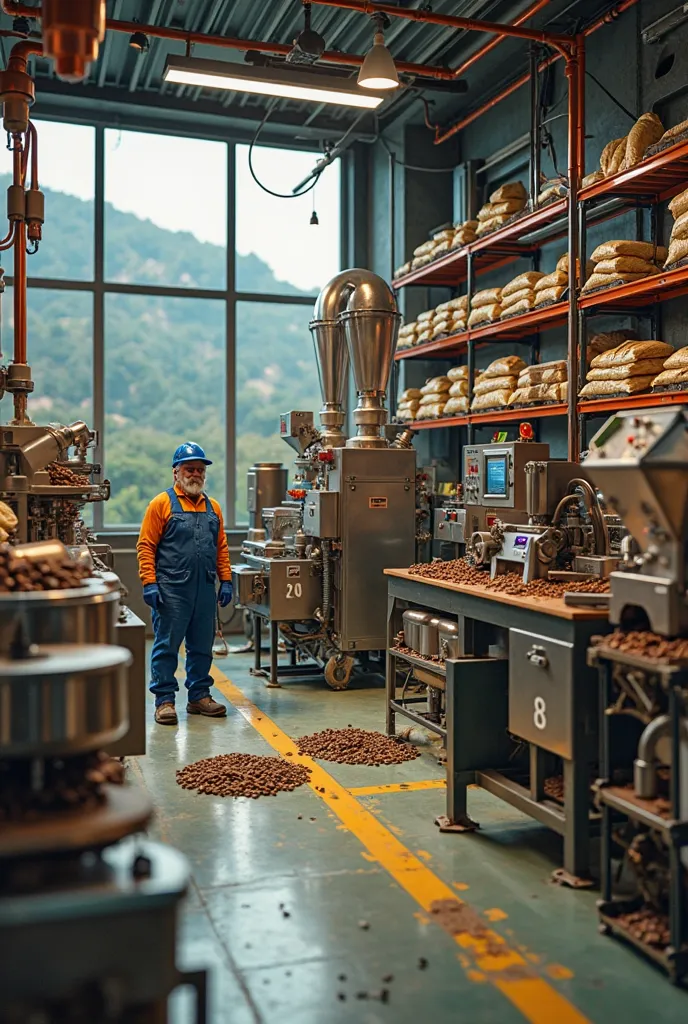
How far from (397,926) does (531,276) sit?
430 cm

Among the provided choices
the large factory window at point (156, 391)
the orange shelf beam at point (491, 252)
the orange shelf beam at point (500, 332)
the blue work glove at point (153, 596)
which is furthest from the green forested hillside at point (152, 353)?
the blue work glove at point (153, 596)

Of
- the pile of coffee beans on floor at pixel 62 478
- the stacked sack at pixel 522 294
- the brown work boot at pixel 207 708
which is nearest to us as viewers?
the pile of coffee beans on floor at pixel 62 478

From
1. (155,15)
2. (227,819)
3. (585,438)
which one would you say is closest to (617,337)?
(585,438)

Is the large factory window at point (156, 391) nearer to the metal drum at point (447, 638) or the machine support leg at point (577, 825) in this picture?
the metal drum at point (447, 638)

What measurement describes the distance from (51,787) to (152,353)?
6955 mm

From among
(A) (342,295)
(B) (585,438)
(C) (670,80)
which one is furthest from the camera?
(A) (342,295)

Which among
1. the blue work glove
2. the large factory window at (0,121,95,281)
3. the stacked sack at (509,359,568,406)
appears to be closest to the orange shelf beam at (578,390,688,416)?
the stacked sack at (509,359,568,406)

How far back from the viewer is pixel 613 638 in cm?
273

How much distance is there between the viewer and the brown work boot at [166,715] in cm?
512

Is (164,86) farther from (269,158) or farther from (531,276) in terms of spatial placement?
(531,276)

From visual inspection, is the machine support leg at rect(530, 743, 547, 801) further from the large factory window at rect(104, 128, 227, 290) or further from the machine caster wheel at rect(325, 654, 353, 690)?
the large factory window at rect(104, 128, 227, 290)

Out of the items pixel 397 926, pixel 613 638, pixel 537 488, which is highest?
pixel 537 488

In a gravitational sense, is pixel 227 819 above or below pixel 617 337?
below

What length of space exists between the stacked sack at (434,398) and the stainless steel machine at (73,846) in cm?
523
